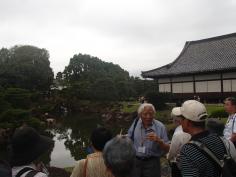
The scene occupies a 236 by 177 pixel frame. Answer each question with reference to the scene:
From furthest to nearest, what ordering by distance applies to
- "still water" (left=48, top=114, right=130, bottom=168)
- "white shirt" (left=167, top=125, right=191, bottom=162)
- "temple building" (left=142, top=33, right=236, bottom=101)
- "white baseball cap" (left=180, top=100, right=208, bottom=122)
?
"temple building" (left=142, top=33, right=236, bottom=101) → "still water" (left=48, top=114, right=130, bottom=168) → "white shirt" (left=167, top=125, right=191, bottom=162) → "white baseball cap" (left=180, top=100, right=208, bottom=122)

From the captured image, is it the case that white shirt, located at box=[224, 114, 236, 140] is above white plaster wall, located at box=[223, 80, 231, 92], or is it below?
below

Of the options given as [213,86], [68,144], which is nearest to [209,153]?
[68,144]

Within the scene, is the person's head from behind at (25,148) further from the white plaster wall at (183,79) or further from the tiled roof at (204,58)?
the white plaster wall at (183,79)

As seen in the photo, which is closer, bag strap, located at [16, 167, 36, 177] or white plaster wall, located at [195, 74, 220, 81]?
bag strap, located at [16, 167, 36, 177]

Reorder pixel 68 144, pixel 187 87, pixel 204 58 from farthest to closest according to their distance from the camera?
pixel 204 58, pixel 187 87, pixel 68 144

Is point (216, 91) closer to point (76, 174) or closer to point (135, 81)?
point (135, 81)

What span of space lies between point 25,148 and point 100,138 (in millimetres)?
672

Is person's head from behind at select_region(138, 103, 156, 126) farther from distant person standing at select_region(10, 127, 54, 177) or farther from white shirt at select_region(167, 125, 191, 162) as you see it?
distant person standing at select_region(10, 127, 54, 177)

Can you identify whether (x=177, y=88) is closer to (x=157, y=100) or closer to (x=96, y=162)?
(x=157, y=100)

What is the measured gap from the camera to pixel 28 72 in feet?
138

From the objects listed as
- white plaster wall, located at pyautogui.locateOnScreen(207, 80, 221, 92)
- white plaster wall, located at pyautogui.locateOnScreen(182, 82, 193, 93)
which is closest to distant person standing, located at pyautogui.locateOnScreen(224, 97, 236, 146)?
white plaster wall, located at pyautogui.locateOnScreen(207, 80, 221, 92)

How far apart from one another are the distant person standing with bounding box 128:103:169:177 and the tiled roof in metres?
23.2

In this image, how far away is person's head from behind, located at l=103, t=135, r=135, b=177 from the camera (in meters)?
2.44

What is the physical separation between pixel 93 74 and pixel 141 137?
41.0m
